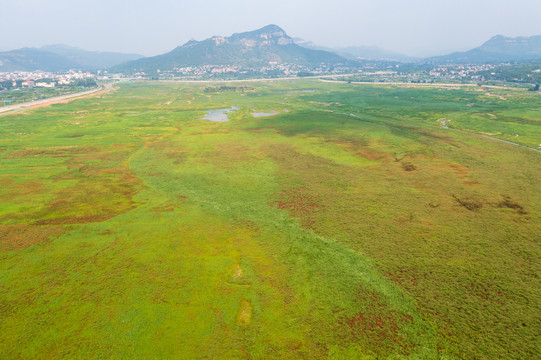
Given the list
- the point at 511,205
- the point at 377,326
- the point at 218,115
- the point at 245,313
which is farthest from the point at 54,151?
the point at 511,205

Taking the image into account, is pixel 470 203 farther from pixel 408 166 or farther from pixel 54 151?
pixel 54 151

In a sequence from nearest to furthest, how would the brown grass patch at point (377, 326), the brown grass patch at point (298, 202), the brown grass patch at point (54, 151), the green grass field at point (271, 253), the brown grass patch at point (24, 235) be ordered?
the brown grass patch at point (377, 326), the green grass field at point (271, 253), the brown grass patch at point (24, 235), the brown grass patch at point (298, 202), the brown grass patch at point (54, 151)

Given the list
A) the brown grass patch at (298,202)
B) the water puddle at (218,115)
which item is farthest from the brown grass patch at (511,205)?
the water puddle at (218,115)

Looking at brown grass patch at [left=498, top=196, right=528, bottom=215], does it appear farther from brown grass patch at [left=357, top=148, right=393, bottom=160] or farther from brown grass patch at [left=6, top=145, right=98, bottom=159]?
brown grass patch at [left=6, top=145, right=98, bottom=159]

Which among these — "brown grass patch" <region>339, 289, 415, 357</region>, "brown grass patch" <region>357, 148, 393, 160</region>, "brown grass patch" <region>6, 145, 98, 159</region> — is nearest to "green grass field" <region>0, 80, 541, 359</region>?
"brown grass patch" <region>339, 289, 415, 357</region>

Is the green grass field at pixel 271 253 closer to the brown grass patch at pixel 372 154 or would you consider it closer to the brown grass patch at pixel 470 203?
the brown grass patch at pixel 470 203

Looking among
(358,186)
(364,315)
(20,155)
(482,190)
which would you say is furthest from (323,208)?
(20,155)

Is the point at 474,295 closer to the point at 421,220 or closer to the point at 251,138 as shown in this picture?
the point at 421,220

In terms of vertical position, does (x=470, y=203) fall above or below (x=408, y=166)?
below
